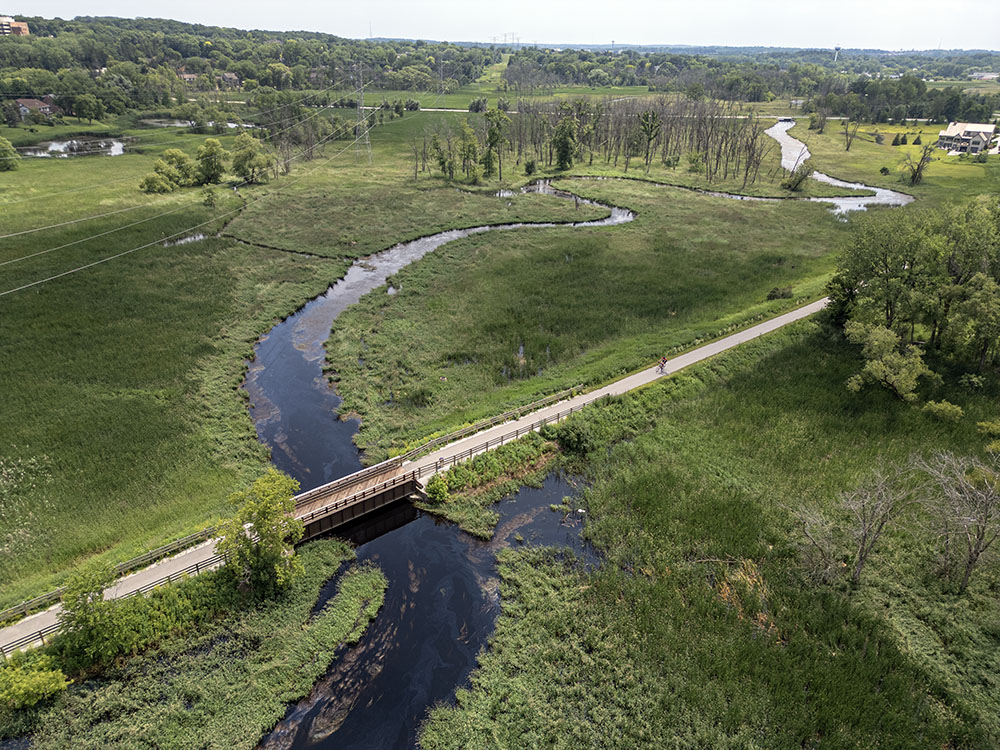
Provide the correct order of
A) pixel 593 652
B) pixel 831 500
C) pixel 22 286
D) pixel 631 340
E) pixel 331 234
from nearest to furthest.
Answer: pixel 593 652
pixel 831 500
pixel 631 340
pixel 22 286
pixel 331 234

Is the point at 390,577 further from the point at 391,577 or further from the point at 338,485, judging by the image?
the point at 338,485

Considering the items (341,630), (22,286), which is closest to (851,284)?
(341,630)

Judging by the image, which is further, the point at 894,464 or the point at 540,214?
the point at 540,214

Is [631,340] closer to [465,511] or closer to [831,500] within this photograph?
[831,500]

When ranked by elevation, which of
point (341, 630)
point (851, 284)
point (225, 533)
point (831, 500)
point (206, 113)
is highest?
point (206, 113)

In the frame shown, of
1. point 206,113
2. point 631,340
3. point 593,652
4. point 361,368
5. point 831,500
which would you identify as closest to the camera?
point 593,652

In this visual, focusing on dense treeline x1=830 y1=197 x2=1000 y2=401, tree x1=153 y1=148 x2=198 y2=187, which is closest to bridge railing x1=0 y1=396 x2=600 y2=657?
dense treeline x1=830 y1=197 x2=1000 y2=401
